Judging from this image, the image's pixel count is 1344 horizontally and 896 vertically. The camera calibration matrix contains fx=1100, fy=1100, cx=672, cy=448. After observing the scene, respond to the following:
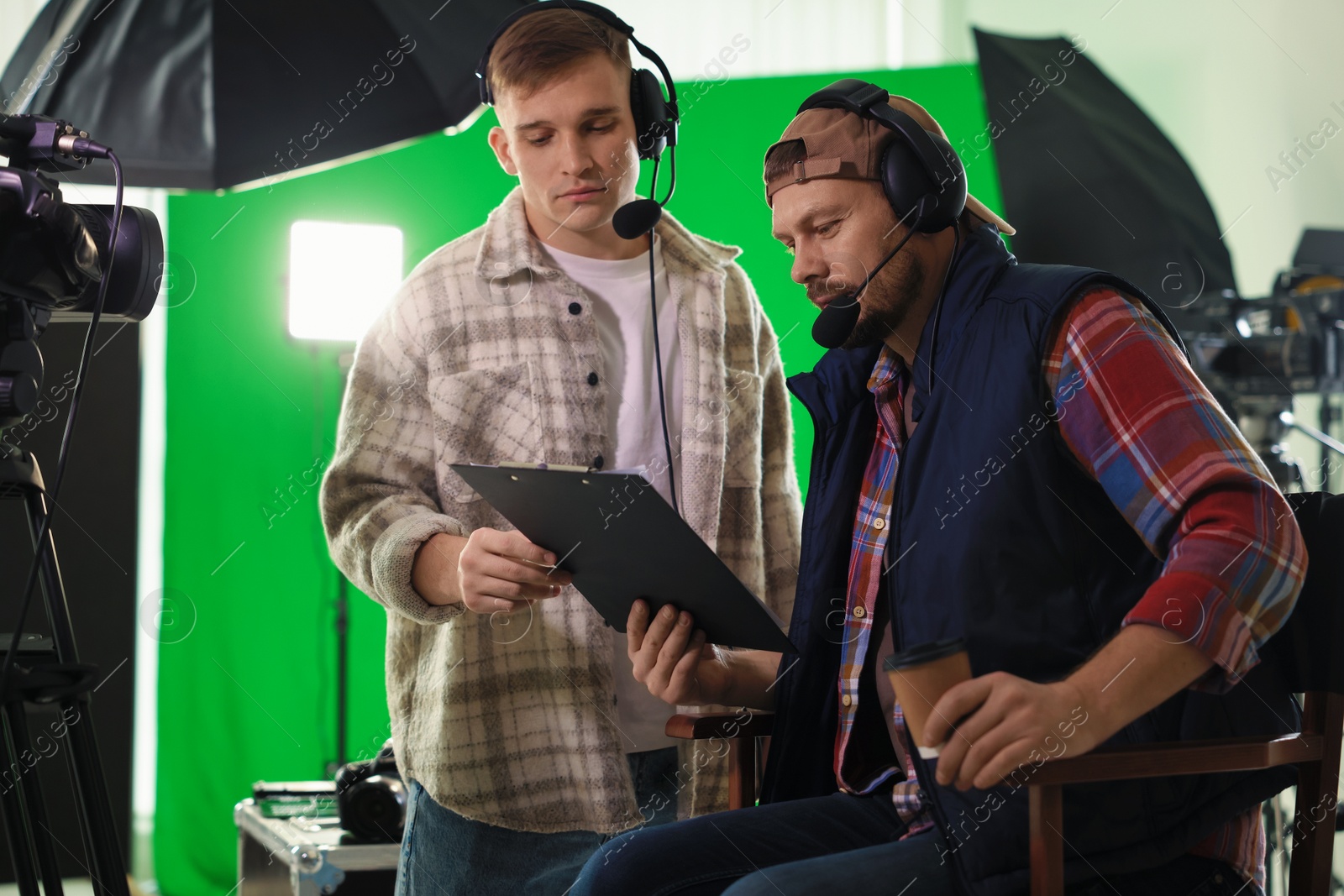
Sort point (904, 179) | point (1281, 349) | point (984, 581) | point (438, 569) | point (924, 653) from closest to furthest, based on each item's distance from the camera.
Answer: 1. point (924, 653)
2. point (984, 581)
3. point (904, 179)
4. point (438, 569)
5. point (1281, 349)

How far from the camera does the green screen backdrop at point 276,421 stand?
3.17 meters

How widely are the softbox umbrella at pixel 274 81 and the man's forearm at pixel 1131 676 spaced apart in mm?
1920

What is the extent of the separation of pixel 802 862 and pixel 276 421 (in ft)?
8.50

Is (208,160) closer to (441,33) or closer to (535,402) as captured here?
(441,33)

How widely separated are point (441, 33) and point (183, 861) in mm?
2401

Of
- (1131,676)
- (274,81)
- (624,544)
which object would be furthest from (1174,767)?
(274,81)

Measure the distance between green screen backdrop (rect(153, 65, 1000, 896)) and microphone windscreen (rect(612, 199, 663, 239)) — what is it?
6.32 feet

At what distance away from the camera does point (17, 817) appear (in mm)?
1034

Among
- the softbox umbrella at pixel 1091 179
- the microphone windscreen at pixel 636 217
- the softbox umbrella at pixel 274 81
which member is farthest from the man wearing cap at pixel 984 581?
the softbox umbrella at pixel 1091 179

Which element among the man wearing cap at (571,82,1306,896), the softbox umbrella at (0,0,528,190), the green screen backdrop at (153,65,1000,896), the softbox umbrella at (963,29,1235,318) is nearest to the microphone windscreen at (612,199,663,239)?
the man wearing cap at (571,82,1306,896)

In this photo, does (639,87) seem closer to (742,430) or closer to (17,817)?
(742,430)

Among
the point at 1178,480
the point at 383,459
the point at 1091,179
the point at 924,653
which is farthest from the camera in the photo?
the point at 1091,179

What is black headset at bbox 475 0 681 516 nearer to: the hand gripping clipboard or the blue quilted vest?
the hand gripping clipboard

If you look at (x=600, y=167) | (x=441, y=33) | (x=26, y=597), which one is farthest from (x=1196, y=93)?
(x=26, y=597)
